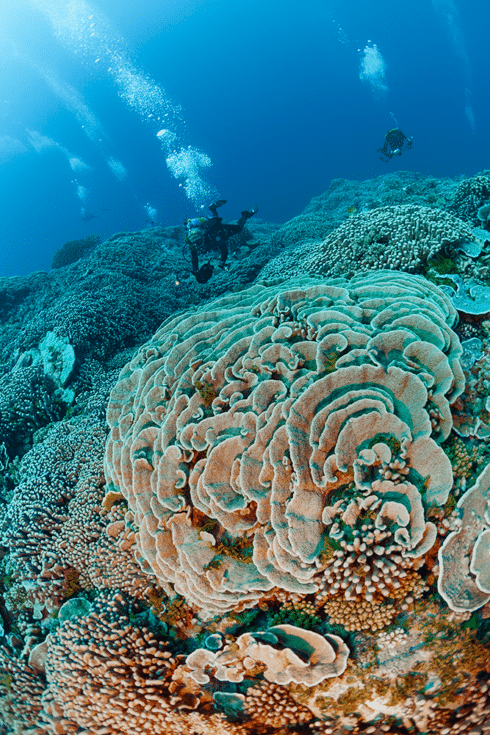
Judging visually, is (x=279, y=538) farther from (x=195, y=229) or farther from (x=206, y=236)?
(x=195, y=229)

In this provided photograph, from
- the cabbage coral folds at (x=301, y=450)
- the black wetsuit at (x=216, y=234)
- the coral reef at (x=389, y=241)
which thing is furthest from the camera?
the black wetsuit at (x=216, y=234)

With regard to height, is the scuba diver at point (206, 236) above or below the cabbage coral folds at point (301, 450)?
above

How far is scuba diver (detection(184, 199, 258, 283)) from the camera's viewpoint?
35.9 feet

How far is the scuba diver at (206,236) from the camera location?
35.9 ft

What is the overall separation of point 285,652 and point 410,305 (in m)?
3.57

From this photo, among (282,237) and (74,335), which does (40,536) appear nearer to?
(74,335)

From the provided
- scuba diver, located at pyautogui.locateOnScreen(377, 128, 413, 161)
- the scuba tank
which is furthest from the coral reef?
scuba diver, located at pyautogui.locateOnScreen(377, 128, 413, 161)

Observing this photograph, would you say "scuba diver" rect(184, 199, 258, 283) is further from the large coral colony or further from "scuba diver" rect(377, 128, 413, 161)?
"scuba diver" rect(377, 128, 413, 161)

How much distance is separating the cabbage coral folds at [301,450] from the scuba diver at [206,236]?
285 inches

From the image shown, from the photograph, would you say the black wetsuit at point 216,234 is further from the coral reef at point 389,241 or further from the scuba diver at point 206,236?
the coral reef at point 389,241

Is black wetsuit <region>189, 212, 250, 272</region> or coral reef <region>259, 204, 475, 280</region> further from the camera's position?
black wetsuit <region>189, 212, 250, 272</region>

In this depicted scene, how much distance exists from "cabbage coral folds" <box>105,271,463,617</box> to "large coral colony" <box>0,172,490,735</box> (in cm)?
2

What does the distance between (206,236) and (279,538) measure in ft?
35.9

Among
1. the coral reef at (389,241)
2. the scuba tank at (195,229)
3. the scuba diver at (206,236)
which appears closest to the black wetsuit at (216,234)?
the scuba diver at (206,236)
